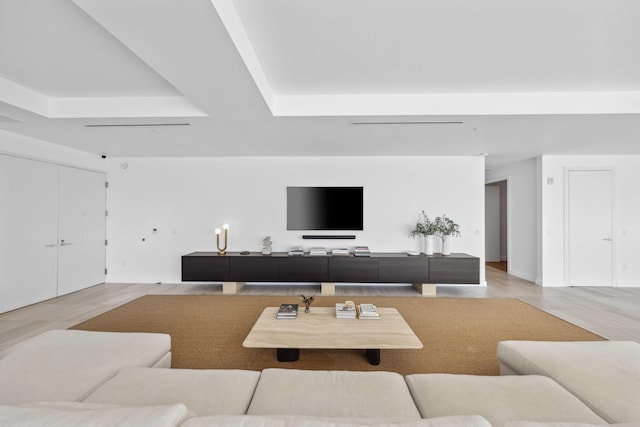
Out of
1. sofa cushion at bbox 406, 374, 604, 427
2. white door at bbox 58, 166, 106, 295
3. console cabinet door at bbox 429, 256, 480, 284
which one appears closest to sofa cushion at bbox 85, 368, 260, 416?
sofa cushion at bbox 406, 374, 604, 427

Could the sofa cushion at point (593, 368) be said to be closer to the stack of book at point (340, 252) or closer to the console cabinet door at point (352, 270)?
the console cabinet door at point (352, 270)

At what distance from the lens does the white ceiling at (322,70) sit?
1789mm

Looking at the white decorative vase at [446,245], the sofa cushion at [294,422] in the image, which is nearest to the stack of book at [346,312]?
the sofa cushion at [294,422]

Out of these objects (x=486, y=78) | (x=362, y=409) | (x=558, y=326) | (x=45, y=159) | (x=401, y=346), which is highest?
(x=486, y=78)

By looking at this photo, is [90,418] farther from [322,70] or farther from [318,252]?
[318,252]

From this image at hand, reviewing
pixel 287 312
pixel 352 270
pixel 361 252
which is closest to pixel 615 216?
pixel 361 252

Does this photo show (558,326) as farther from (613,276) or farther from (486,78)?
(613,276)

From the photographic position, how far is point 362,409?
4.00ft

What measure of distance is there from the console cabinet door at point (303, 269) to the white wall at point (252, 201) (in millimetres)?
580

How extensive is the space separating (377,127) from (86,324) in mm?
3935

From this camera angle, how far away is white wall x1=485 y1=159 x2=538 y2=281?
18.0 ft

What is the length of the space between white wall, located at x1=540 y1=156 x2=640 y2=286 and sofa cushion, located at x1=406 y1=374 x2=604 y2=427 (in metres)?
4.78

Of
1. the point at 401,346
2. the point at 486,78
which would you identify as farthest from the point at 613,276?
the point at 401,346

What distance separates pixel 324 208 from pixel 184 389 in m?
4.03
